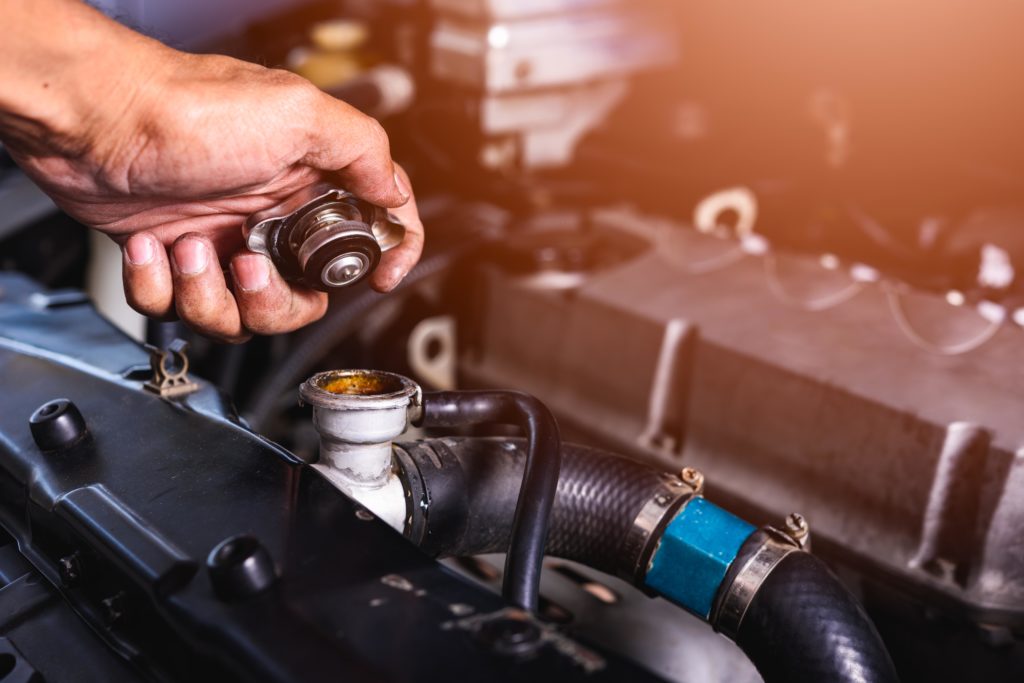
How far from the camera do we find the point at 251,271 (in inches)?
33.3

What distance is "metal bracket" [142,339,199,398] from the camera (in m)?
0.84

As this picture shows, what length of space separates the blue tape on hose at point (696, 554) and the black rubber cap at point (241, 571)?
0.29 metres

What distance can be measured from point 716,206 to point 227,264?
795 mm

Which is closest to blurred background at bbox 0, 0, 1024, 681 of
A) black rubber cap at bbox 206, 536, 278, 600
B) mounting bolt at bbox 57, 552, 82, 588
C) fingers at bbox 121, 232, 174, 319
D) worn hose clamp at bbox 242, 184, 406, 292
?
fingers at bbox 121, 232, 174, 319

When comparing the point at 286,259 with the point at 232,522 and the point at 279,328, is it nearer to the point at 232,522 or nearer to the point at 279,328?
the point at 279,328

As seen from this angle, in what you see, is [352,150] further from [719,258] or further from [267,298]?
[719,258]

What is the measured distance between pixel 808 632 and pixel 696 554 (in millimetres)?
90

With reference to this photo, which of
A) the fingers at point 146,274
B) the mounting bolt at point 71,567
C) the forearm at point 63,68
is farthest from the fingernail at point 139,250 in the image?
the mounting bolt at point 71,567

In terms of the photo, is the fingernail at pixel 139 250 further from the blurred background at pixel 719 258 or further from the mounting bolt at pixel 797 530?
the mounting bolt at pixel 797 530

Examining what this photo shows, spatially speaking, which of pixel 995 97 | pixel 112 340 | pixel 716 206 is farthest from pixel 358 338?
pixel 995 97

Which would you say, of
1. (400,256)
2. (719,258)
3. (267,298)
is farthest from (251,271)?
(719,258)

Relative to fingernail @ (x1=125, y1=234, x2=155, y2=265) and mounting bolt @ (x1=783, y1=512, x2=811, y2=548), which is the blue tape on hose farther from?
fingernail @ (x1=125, y1=234, x2=155, y2=265)

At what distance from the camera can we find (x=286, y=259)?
2.66 ft

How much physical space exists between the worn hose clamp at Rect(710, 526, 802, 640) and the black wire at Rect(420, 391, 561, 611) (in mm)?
137
